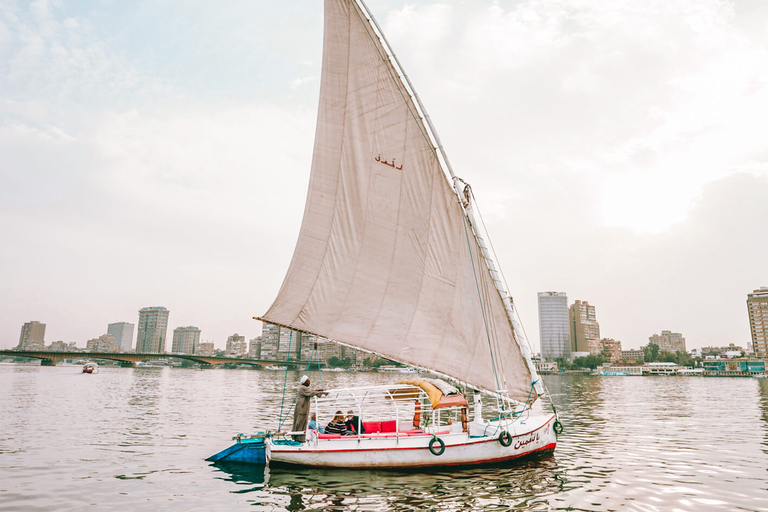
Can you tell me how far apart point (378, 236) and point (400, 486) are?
811 centimetres

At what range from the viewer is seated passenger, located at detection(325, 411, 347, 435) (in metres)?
16.6

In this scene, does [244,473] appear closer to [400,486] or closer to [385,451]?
[385,451]

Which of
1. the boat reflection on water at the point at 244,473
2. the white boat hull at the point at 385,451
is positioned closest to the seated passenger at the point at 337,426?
the white boat hull at the point at 385,451

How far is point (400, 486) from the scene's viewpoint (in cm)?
1447

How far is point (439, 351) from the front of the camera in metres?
17.5

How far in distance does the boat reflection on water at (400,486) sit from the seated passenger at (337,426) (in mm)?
1283

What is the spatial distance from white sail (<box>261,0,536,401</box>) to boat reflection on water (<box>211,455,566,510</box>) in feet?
11.0

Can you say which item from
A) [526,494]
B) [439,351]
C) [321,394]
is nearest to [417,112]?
[439,351]

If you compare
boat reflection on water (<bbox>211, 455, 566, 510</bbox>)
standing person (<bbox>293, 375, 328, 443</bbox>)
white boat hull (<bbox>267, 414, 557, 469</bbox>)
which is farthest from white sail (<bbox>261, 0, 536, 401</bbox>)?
boat reflection on water (<bbox>211, 455, 566, 510</bbox>)

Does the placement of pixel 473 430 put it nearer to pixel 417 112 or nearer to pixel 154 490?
pixel 154 490

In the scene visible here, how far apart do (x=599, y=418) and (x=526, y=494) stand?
25059 millimetres

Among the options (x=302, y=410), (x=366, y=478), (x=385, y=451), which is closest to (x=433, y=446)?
(x=385, y=451)

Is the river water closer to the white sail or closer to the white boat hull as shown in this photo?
the white boat hull

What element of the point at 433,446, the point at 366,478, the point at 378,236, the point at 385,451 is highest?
the point at 378,236
